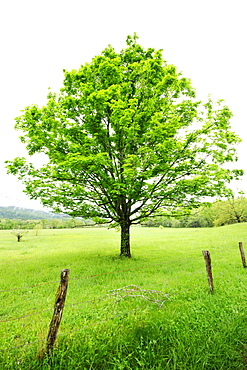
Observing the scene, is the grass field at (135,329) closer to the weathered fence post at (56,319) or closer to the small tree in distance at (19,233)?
the weathered fence post at (56,319)

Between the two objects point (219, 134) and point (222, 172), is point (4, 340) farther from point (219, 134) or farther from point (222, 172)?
point (219, 134)

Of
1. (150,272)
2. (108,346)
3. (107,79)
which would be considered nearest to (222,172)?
(150,272)

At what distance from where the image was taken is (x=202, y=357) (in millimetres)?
3811

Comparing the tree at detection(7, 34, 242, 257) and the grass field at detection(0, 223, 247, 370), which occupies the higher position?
the tree at detection(7, 34, 242, 257)

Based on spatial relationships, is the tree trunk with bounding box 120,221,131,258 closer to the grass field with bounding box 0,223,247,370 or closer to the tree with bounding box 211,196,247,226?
the grass field with bounding box 0,223,247,370

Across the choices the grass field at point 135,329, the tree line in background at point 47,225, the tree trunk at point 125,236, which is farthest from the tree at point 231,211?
the grass field at point 135,329

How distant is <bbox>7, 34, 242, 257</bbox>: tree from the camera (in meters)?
10.7

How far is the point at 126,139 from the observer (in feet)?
36.9

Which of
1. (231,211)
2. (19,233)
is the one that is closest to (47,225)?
(19,233)

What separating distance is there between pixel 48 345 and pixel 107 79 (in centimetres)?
1281

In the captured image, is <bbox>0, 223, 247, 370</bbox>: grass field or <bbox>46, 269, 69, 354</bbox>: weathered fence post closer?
<bbox>0, 223, 247, 370</bbox>: grass field

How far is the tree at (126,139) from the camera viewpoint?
10.7m

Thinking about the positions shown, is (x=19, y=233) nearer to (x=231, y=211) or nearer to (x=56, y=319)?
(x=56, y=319)

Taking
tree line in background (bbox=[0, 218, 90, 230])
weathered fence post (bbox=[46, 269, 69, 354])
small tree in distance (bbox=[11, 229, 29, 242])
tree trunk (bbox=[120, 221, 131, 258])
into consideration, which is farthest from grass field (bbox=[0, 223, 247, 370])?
small tree in distance (bbox=[11, 229, 29, 242])
